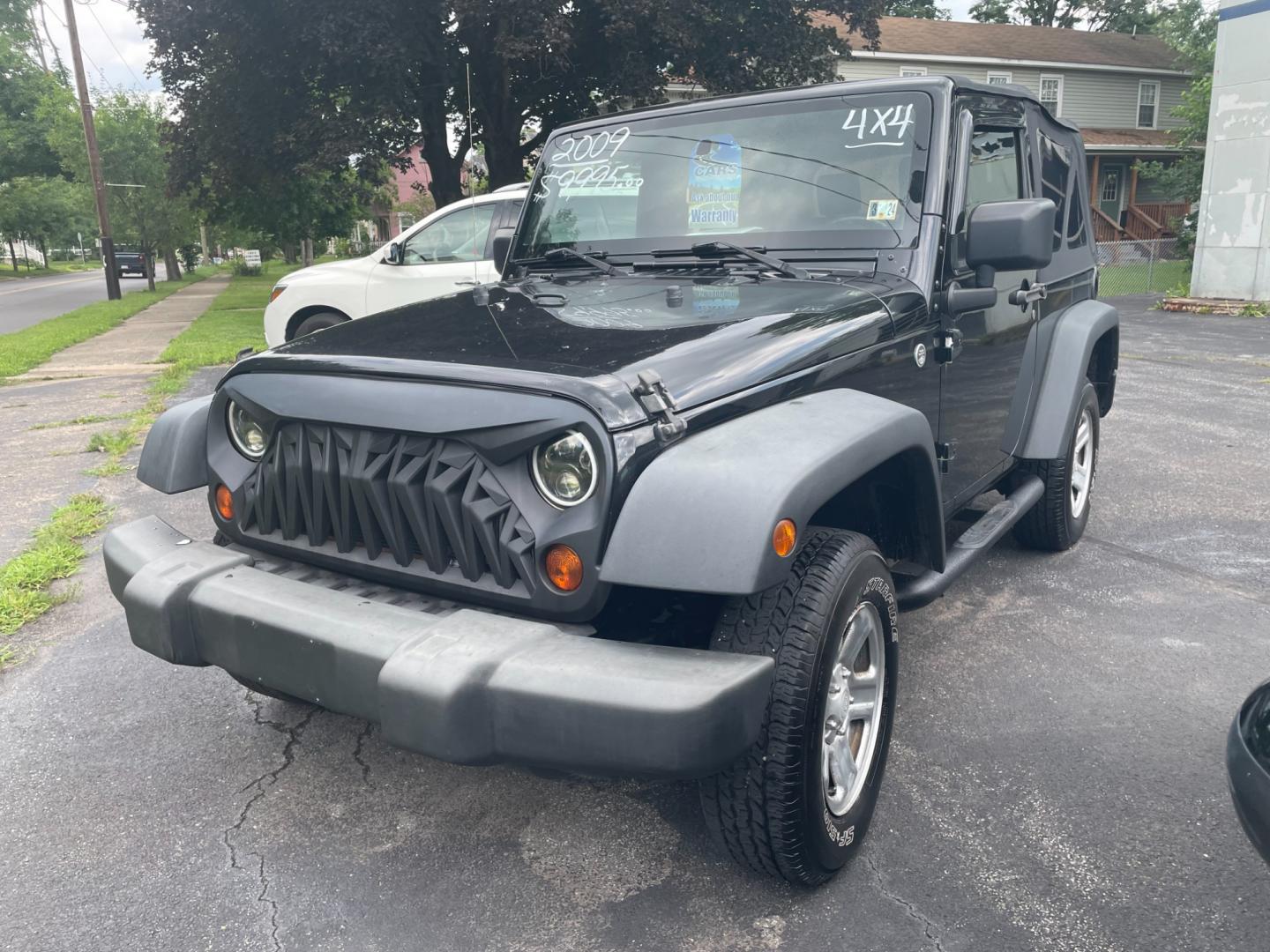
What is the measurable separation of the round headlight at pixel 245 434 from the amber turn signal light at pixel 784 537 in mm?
1540

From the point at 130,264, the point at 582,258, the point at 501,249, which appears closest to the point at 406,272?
the point at 501,249

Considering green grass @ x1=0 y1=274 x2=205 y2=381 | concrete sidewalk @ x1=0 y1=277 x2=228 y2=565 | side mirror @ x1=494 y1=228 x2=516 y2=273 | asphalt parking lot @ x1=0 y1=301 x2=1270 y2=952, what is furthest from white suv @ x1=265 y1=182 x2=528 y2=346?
asphalt parking lot @ x1=0 y1=301 x2=1270 y2=952

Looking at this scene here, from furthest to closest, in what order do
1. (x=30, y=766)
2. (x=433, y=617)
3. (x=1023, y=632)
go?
(x=1023, y=632) → (x=30, y=766) → (x=433, y=617)

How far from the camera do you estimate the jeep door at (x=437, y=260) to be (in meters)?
9.36

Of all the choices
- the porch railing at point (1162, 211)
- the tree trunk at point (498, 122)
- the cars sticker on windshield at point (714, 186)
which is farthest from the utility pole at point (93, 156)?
the porch railing at point (1162, 211)

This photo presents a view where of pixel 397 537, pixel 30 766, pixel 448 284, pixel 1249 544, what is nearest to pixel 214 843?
pixel 30 766

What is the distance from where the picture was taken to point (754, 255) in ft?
10.9

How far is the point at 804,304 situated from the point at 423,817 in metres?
1.80

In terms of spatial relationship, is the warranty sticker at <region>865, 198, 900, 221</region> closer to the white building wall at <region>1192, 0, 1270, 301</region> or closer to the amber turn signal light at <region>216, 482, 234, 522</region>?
the amber turn signal light at <region>216, 482, 234, 522</region>

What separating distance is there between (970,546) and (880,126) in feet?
4.71

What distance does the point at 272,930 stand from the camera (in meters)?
2.38

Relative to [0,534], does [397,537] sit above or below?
above

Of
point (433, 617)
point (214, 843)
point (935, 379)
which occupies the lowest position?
point (214, 843)

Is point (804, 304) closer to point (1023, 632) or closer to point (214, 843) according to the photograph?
point (1023, 632)
